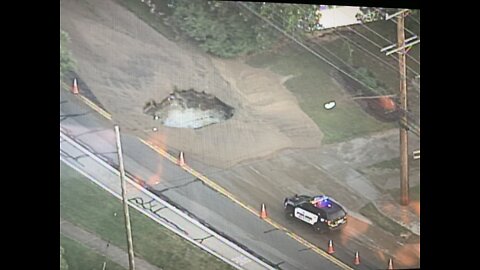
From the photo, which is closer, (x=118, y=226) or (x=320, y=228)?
(x=118, y=226)

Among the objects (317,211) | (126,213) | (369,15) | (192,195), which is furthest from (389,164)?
(126,213)

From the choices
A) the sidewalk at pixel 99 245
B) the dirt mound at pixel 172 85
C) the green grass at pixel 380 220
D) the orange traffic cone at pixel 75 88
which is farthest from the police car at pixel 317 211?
the orange traffic cone at pixel 75 88

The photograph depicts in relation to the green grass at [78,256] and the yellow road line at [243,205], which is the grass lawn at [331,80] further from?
the green grass at [78,256]

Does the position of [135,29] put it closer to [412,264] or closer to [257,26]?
[257,26]

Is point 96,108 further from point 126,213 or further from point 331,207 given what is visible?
point 331,207

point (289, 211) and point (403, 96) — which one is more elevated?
point (403, 96)

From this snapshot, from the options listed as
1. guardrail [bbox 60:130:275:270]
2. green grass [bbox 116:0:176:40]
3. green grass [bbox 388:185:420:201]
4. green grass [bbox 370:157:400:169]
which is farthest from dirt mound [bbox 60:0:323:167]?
green grass [bbox 388:185:420:201]
